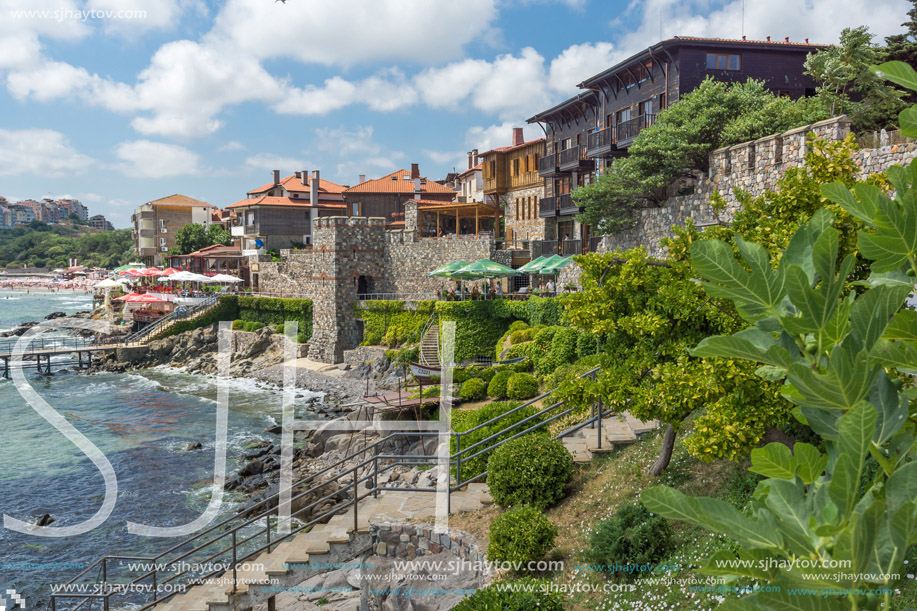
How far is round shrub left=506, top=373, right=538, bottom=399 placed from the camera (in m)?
21.8

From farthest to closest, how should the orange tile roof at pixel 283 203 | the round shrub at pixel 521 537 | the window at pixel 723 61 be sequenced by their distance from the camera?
the orange tile roof at pixel 283 203 → the window at pixel 723 61 → the round shrub at pixel 521 537

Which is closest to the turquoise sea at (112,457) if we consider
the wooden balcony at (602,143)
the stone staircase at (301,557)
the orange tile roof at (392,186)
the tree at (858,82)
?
the stone staircase at (301,557)

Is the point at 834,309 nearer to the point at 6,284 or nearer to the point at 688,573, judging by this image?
the point at 688,573

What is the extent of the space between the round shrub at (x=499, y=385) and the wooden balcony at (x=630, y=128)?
47.5ft

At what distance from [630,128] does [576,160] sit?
24.1 feet

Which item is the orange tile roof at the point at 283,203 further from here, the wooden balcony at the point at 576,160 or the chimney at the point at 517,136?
the wooden balcony at the point at 576,160

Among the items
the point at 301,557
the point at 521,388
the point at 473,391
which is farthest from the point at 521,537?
the point at 473,391

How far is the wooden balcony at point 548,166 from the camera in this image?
4091 cm

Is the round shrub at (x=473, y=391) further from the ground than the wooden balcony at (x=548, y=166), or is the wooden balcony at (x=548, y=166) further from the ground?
the wooden balcony at (x=548, y=166)

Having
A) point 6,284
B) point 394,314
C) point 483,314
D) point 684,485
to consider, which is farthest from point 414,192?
point 6,284

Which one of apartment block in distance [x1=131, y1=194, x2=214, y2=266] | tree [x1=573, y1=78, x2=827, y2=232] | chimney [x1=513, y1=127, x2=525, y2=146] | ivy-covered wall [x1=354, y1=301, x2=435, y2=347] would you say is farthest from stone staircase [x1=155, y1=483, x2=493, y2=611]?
apartment block in distance [x1=131, y1=194, x2=214, y2=266]

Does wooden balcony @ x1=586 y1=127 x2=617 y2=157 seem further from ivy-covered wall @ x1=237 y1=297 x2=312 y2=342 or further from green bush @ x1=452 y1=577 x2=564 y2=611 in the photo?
green bush @ x1=452 y1=577 x2=564 y2=611

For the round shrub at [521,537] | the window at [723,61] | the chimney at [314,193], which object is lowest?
the round shrub at [521,537]

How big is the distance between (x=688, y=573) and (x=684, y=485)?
2462 mm
